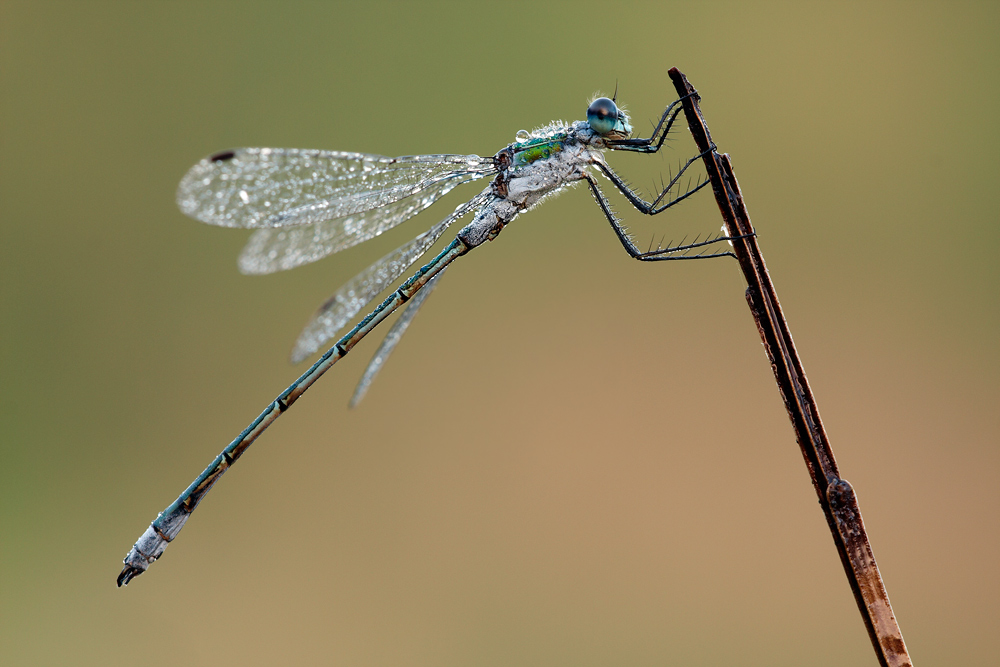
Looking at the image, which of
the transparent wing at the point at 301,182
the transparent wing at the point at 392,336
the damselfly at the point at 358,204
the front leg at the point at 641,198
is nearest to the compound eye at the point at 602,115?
the damselfly at the point at 358,204

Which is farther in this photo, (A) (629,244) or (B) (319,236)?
(B) (319,236)

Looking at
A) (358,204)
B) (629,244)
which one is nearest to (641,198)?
(629,244)

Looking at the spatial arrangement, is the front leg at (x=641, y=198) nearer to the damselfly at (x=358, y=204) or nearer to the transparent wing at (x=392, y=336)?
the damselfly at (x=358, y=204)

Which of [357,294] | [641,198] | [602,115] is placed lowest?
[641,198]

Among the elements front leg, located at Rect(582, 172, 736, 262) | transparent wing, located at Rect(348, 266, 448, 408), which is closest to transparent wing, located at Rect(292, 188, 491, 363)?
transparent wing, located at Rect(348, 266, 448, 408)

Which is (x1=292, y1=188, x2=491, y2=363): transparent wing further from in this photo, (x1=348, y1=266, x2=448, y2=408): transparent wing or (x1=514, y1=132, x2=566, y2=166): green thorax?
→ (x1=514, y1=132, x2=566, y2=166): green thorax

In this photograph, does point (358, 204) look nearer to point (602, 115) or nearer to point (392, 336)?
point (392, 336)

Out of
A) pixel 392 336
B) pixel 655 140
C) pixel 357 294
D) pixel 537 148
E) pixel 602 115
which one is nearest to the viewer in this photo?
pixel 655 140

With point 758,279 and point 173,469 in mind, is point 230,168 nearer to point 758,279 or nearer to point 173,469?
point 758,279
